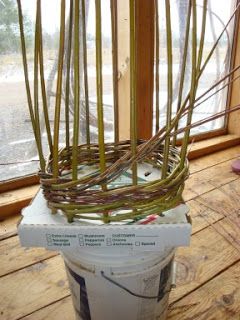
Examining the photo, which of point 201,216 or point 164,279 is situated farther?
point 201,216

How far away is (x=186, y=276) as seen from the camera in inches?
28.5

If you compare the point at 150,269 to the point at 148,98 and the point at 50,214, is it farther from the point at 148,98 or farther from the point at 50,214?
the point at 148,98

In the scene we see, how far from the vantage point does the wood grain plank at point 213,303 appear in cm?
62

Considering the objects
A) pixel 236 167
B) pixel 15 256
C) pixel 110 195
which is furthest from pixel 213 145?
pixel 110 195

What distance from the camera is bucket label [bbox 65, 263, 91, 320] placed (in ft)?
1.59

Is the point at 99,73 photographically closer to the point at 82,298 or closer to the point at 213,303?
the point at 82,298

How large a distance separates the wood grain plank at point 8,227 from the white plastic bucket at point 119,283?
43 cm

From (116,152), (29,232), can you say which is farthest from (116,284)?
(116,152)

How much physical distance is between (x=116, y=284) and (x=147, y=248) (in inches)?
3.2

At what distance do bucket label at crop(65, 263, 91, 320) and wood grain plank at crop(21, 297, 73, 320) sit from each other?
11 centimetres

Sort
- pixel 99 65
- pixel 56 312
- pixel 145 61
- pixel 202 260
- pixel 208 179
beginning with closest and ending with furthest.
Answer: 1. pixel 99 65
2. pixel 56 312
3. pixel 202 260
4. pixel 145 61
5. pixel 208 179

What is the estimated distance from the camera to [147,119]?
3.73 feet

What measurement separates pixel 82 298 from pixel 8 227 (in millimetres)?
490

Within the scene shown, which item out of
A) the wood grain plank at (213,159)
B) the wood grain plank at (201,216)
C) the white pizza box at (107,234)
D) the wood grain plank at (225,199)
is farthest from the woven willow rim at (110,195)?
the wood grain plank at (213,159)
